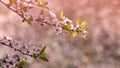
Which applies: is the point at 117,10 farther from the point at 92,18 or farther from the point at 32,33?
the point at 32,33

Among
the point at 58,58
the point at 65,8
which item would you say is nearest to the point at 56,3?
the point at 65,8

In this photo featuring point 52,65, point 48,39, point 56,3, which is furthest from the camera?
point 56,3

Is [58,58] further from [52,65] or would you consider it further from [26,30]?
[26,30]

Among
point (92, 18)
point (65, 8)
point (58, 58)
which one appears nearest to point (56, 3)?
point (65, 8)

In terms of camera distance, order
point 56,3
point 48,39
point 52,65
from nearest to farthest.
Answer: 1. point 52,65
2. point 48,39
3. point 56,3

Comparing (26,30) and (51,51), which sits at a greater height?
(26,30)

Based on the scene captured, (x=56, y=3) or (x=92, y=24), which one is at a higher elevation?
(x=56, y=3)

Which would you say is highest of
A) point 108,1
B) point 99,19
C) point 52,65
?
point 108,1

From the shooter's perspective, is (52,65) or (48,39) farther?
(48,39)

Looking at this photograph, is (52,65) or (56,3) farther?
(56,3)
